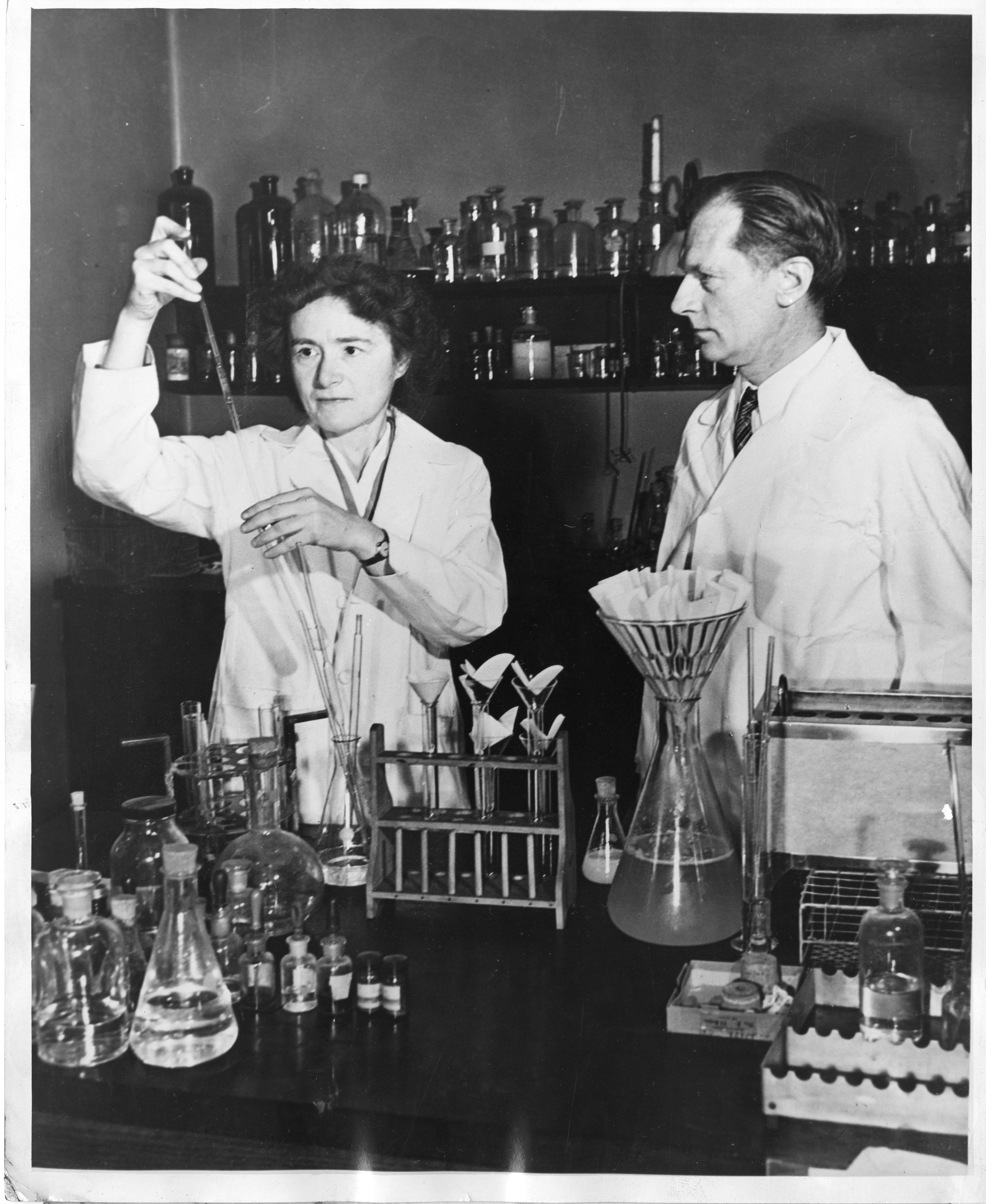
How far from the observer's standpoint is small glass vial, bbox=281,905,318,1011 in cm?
141

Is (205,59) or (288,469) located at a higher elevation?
(205,59)

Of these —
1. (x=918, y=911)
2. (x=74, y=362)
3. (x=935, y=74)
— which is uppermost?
(x=935, y=74)

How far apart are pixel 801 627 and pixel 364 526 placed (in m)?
0.74

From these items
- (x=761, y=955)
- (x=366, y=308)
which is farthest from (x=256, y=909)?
(x=366, y=308)

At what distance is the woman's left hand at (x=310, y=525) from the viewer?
1958mm

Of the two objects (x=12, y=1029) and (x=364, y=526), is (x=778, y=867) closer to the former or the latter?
(x=364, y=526)

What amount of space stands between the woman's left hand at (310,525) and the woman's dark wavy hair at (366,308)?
212 millimetres

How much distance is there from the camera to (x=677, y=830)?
1528 mm

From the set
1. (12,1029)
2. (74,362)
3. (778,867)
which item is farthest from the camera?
(74,362)

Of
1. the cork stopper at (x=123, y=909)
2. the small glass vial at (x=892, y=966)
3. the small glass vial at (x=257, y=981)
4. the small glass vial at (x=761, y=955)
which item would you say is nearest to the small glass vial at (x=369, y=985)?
the small glass vial at (x=257, y=981)

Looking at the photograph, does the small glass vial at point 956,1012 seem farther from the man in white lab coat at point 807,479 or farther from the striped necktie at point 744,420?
the striped necktie at point 744,420

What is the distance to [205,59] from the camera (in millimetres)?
1860

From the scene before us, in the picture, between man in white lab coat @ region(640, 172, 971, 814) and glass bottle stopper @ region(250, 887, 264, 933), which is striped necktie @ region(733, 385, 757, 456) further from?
glass bottle stopper @ region(250, 887, 264, 933)

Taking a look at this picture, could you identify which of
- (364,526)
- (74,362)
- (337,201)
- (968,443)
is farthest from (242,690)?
(968,443)
